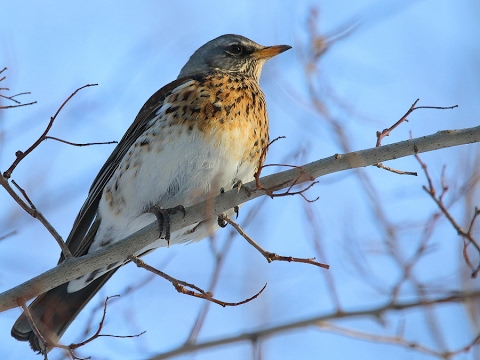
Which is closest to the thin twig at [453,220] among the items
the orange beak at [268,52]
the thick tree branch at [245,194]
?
the thick tree branch at [245,194]

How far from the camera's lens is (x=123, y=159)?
6863 mm

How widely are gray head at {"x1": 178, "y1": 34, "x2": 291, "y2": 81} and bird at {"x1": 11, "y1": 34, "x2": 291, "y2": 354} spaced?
2.62 feet

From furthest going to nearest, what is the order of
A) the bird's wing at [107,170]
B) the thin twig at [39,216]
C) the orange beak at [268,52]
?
the orange beak at [268,52], the bird's wing at [107,170], the thin twig at [39,216]

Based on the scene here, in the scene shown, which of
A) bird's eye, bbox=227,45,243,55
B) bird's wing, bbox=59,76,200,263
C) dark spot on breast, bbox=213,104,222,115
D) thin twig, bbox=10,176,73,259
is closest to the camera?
thin twig, bbox=10,176,73,259

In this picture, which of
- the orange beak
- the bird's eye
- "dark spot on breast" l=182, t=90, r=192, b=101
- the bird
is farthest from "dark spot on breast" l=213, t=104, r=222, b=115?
the bird's eye

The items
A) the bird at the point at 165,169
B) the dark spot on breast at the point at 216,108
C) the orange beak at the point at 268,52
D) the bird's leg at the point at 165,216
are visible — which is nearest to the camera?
the bird's leg at the point at 165,216

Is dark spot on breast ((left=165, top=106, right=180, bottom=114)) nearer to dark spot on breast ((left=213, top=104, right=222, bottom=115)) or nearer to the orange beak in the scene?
dark spot on breast ((left=213, top=104, right=222, bottom=115))

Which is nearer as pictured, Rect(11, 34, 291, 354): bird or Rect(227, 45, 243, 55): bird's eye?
Rect(11, 34, 291, 354): bird

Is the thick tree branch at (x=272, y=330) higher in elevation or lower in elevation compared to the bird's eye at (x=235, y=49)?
lower

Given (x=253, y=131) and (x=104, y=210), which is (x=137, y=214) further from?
(x=253, y=131)

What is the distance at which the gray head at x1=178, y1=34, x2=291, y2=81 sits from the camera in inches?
316

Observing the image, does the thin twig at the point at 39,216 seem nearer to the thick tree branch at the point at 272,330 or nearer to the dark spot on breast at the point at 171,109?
the thick tree branch at the point at 272,330

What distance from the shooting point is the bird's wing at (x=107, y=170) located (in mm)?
6918

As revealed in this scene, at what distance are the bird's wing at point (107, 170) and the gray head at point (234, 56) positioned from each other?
850 mm
